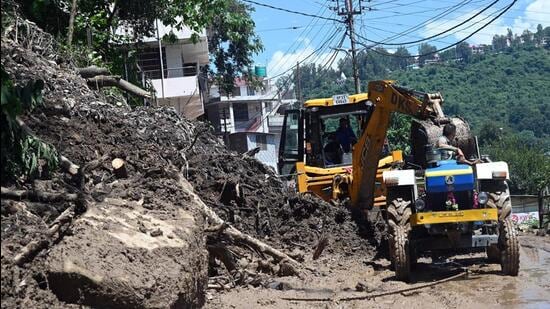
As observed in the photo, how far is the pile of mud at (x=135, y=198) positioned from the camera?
6.44 metres

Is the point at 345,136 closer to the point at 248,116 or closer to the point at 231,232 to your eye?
the point at 231,232

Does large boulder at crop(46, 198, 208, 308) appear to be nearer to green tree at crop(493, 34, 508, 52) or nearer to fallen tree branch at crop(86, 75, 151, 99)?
fallen tree branch at crop(86, 75, 151, 99)

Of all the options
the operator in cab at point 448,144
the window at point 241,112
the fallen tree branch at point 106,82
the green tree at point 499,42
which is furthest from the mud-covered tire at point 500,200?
the green tree at point 499,42

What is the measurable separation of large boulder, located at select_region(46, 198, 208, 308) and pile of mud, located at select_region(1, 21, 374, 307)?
1 centimetres

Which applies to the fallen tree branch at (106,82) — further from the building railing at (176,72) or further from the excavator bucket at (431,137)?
the building railing at (176,72)

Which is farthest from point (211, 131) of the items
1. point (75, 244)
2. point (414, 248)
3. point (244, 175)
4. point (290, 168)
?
point (75, 244)

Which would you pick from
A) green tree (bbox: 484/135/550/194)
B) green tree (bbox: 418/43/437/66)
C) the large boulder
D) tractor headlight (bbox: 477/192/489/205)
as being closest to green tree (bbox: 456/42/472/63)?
green tree (bbox: 484/135/550/194)

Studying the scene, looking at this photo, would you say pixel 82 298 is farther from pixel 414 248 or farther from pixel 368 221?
pixel 368 221

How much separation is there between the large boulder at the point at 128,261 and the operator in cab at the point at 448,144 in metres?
4.66

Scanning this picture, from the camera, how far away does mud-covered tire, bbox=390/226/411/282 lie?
10680 mm

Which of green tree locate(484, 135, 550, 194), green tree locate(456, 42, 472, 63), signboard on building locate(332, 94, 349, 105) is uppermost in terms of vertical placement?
green tree locate(456, 42, 472, 63)

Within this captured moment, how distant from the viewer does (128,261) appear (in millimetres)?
6688

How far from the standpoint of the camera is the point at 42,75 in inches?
439

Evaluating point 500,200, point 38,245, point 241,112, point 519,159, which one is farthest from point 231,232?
point 519,159
